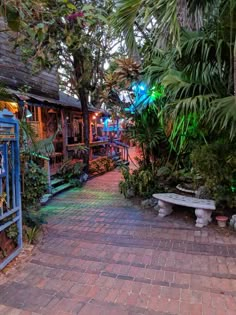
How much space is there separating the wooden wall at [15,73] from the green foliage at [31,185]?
3917mm

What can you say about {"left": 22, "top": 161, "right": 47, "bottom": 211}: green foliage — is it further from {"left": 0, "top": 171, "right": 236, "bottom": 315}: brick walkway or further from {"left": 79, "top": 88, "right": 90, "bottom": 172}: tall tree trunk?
{"left": 79, "top": 88, "right": 90, "bottom": 172}: tall tree trunk

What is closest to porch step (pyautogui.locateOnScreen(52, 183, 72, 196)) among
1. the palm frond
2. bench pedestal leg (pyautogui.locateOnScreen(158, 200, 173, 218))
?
bench pedestal leg (pyautogui.locateOnScreen(158, 200, 173, 218))

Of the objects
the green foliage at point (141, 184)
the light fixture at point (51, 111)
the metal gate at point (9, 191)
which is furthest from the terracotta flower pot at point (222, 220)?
the light fixture at point (51, 111)

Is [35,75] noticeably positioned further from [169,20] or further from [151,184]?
[169,20]

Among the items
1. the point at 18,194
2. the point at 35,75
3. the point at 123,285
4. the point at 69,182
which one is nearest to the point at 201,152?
the point at 123,285

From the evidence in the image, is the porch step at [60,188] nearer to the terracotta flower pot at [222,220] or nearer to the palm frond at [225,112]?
the terracotta flower pot at [222,220]

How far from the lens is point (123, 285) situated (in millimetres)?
2717

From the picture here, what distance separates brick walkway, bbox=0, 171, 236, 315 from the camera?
93.7 inches

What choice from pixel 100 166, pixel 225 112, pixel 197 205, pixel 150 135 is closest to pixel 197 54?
pixel 225 112

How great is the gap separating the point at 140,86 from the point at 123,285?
4.75 meters

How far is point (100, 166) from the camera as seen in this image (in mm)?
10453

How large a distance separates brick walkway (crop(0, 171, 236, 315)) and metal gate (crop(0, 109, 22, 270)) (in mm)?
323

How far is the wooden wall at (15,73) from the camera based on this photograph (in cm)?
748

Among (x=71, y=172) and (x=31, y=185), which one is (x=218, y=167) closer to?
(x=31, y=185)
